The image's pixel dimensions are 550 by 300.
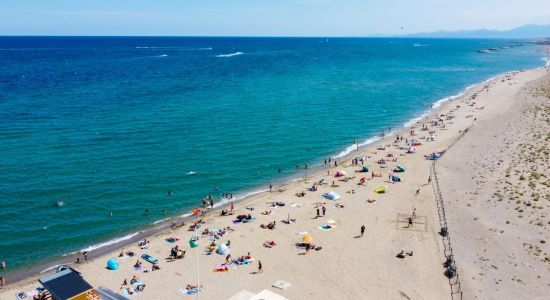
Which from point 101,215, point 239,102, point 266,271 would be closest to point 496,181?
point 266,271

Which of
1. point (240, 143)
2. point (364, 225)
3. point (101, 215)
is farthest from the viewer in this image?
point (240, 143)

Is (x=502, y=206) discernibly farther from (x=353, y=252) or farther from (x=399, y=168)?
(x=353, y=252)

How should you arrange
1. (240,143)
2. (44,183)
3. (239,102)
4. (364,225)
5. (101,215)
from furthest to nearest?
(239,102), (240,143), (44,183), (101,215), (364,225)

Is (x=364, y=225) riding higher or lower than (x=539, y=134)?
lower

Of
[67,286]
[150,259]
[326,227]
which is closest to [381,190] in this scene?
[326,227]

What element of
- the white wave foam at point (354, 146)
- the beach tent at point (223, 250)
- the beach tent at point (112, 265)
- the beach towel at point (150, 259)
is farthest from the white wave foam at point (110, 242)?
the white wave foam at point (354, 146)

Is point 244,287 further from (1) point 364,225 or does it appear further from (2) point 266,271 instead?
(1) point 364,225

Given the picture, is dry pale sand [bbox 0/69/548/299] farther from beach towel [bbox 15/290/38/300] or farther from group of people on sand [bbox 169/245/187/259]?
beach towel [bbox 15/290/38/300]
